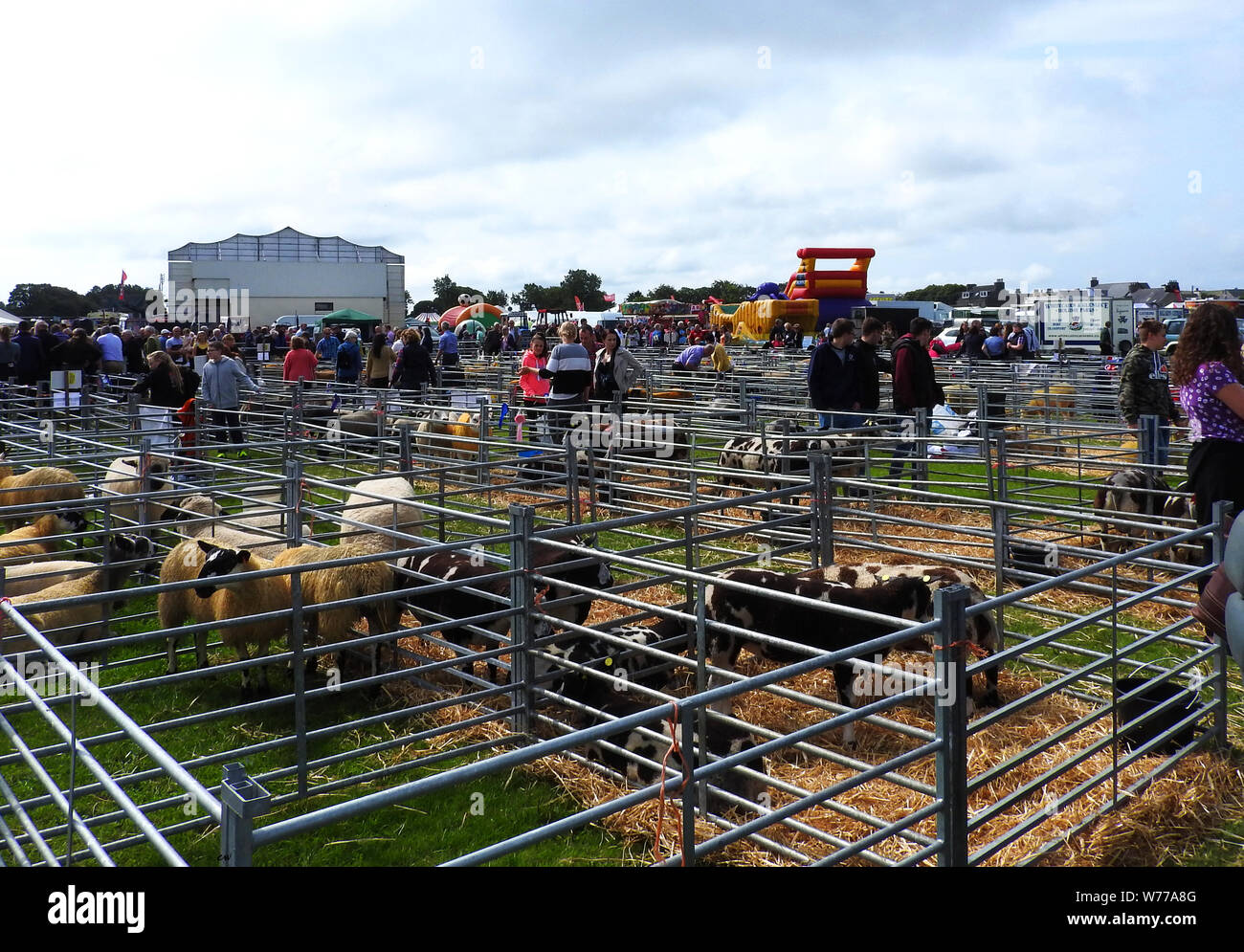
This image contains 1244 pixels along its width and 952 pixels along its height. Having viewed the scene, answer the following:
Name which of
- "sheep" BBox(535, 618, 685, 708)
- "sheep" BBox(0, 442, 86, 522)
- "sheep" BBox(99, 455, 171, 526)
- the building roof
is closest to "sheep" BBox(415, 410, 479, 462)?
"sheep" BBox(99, 455, 171, 526)

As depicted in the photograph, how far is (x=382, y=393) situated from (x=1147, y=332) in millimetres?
11018

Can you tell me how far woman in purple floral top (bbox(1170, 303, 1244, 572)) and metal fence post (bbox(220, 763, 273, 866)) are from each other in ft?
17.8

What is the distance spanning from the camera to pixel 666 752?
477 centimetres

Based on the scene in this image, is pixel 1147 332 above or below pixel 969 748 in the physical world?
above

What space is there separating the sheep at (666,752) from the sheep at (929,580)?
47.3 inches

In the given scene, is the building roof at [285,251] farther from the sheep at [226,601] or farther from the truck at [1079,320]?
the sheep at [226,601]

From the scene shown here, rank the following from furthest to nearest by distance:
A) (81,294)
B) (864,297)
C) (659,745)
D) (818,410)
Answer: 1. (81,294)
2. (864,297)
3. (818,410)
4. (659,745)

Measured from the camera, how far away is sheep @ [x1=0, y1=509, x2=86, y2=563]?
805cm

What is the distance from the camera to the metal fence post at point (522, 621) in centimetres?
571

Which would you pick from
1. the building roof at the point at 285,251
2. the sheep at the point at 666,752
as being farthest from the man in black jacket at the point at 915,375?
the building roof at the point at 285,251

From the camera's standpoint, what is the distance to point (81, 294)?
106312 mm

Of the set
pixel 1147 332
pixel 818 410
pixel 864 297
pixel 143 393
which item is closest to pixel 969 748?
pixel 1147 332

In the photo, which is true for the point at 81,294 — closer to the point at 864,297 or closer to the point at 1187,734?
the point at 864,297
